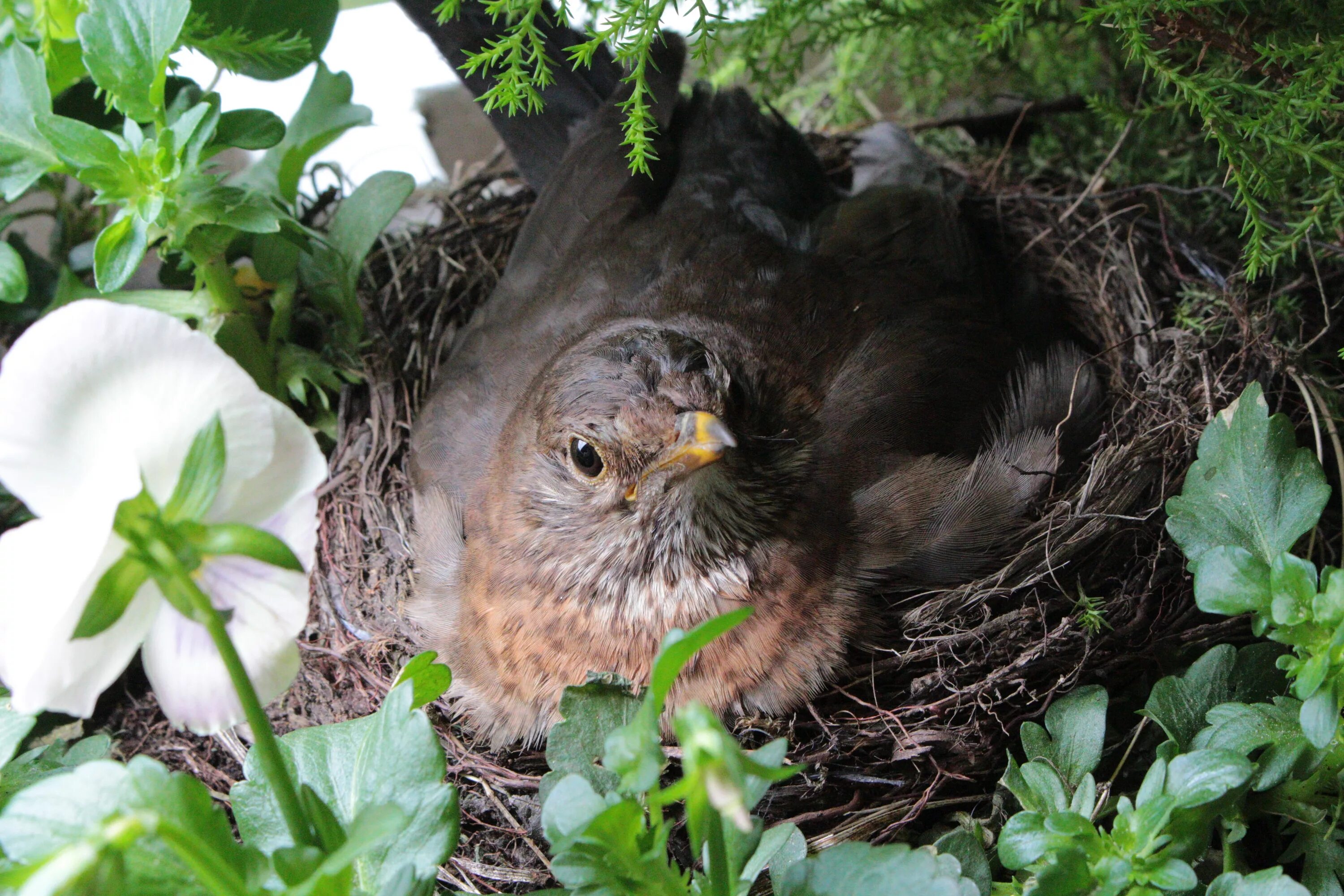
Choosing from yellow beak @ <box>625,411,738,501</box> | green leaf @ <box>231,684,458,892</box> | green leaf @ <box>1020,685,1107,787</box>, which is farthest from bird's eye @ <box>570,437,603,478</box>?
green leaf @ <box>1020,685,1107,787</box>

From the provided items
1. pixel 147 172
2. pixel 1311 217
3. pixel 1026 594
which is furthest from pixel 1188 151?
pixel 147 172

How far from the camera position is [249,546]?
0.80m

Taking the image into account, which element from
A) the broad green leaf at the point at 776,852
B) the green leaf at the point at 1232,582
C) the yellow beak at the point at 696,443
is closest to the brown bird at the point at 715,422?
the yellow beak at the point at 696,443

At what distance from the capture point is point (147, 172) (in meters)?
1.47

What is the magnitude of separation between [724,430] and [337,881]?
712 millimetres

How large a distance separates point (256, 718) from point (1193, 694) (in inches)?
42.6

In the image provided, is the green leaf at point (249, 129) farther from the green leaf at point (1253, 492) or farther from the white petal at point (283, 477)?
the green leaf at point (1253, 492)

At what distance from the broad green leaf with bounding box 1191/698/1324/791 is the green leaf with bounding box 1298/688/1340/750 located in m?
0.09

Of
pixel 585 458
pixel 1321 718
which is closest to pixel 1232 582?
pixel 1321 718

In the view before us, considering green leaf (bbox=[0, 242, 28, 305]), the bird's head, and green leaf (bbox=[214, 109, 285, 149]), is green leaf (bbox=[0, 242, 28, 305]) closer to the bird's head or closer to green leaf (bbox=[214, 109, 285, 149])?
green leaf (bbox=[214, 109, 285, 149])

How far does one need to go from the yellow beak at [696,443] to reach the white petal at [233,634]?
1.86ft

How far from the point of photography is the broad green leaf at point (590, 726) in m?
1.08

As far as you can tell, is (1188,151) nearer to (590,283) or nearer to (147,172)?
(590,283)

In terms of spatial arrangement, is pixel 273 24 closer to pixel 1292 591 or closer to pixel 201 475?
pixel 201 475
